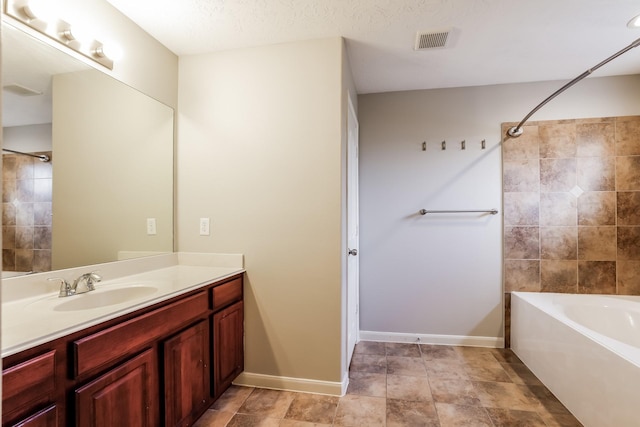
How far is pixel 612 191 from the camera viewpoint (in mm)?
2695

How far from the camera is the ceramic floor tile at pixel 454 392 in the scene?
6.86ft

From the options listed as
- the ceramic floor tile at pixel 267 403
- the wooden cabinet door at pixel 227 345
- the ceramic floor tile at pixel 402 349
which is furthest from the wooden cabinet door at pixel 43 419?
the ceramic floor tile at pixel 402 349

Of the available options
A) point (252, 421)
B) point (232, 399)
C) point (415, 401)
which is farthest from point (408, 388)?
point (232, 399)

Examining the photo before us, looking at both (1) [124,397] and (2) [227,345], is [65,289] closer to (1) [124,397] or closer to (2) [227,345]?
(1) [124,397]

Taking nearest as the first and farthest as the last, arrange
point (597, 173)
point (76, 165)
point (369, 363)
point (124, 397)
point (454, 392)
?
point (124, 397) → point (76, 165) → point (454, 392) → point (369, 363) → point (597, 173)

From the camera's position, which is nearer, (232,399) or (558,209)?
(232,399)

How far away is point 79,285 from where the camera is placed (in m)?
1.65

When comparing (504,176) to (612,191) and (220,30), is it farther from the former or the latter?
(220,30)

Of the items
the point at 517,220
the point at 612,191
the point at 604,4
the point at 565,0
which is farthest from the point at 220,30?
the point at 612,191

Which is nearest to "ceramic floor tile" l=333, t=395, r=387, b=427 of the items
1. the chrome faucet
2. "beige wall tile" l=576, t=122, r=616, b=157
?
the chrome faucet

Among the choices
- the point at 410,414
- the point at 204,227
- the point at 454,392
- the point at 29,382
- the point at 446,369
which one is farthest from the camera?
the point at 446,369

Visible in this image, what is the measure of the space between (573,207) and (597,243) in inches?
13.6

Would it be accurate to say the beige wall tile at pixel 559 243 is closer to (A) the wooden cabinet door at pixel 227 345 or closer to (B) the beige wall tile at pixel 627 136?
(B) the beige wall tile at pixel 627 136

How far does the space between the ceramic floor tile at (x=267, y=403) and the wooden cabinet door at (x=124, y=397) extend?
25.3 inches
